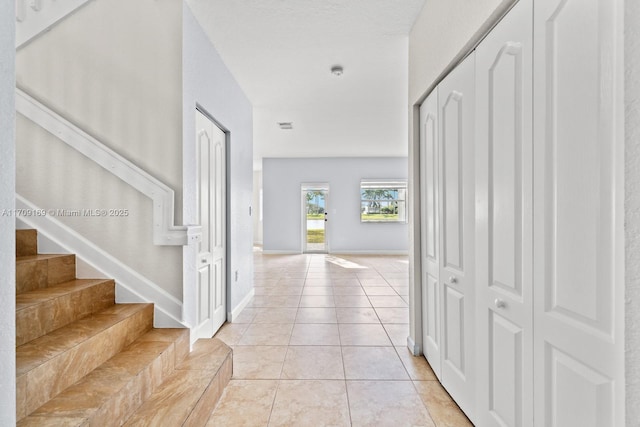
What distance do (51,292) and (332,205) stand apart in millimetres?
7352

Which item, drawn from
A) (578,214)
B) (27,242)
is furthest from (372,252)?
(578,214)

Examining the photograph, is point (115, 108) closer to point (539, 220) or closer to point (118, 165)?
point (118, 165)

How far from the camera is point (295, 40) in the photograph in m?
2.70

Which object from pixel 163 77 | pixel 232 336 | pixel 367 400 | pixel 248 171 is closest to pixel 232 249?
pixel 232 336

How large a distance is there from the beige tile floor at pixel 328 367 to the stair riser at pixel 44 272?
1294 millimetres

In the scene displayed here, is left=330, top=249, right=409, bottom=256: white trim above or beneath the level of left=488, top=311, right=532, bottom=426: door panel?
beneath

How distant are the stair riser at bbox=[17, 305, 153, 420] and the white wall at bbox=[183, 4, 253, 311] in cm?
78

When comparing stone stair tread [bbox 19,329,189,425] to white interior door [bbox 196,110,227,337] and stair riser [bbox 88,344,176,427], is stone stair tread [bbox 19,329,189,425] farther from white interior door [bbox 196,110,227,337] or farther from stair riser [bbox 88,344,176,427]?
white interior door [bbox 196,110,227,337]

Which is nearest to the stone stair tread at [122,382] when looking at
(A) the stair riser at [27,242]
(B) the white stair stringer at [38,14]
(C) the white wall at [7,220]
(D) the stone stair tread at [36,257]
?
(C) the white wall at [7,220]

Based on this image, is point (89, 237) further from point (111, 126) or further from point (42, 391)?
point (42, 391)

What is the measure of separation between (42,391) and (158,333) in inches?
30.2

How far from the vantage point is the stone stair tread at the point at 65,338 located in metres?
1.29

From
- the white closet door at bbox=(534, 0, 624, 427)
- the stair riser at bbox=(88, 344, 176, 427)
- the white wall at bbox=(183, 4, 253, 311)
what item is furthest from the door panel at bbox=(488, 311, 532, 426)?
the white wall at bbox=(183, 4, 253, 311)

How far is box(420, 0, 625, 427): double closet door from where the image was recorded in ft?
2.91
